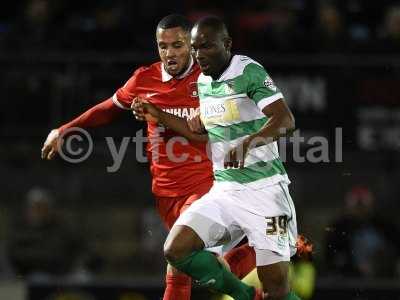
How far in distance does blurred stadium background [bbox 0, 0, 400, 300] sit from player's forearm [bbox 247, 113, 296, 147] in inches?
143

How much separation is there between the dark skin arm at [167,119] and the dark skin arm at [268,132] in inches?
25.6

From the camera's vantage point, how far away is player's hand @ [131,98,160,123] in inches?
255

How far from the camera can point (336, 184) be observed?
10234mm

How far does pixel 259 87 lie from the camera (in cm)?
607

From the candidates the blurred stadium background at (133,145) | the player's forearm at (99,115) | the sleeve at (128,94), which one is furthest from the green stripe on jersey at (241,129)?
the blurred stadium background at (133,145)

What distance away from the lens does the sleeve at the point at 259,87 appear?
602 centimetres

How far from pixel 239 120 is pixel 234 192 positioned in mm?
447

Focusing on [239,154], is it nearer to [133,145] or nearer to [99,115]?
[99,115]

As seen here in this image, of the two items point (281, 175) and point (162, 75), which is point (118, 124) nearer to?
point (162, 75)

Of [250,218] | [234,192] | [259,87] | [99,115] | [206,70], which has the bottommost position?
[250,218]
